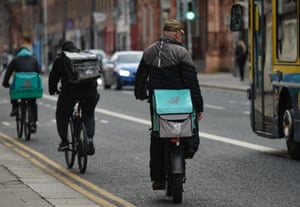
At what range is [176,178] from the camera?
37.5ft

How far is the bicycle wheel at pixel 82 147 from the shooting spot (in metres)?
14.7

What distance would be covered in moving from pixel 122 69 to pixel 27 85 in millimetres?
22980

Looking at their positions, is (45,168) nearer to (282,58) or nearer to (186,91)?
(282,58)

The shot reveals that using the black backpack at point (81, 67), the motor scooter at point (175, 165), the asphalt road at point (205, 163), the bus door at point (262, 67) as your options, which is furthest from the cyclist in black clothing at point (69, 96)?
the motor scooter at point (175, 165)

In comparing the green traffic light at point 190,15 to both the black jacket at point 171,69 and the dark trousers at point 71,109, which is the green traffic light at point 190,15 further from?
the black jacket at point 171,69

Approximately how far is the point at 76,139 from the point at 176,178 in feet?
12.4

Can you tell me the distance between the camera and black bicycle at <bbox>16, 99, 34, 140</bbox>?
2094 centimetres

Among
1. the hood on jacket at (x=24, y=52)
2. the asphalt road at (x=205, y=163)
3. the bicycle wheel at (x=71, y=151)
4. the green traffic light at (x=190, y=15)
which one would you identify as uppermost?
the green traffic light at (x=190, y=15)

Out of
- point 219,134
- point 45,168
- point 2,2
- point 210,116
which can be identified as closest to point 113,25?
point 2,2

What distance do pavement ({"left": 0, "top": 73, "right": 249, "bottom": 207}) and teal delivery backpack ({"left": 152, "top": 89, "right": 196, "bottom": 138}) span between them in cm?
95

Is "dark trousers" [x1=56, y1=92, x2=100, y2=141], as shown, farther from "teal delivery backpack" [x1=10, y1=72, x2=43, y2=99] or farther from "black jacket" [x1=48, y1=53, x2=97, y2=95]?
"teal delivery backpack" [x1=10, y1=72, x2=43, y2=99]

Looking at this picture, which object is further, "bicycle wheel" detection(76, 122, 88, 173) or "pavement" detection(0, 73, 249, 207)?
"bicycle wheel" detection(76, 122, 88, 173)

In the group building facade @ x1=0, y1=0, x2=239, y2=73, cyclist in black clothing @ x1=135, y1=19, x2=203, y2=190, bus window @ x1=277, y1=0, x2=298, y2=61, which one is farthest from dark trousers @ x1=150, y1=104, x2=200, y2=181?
building facade @ x1=0, y1=0, x2=239, y2=73

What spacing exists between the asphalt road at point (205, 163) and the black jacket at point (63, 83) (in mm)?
982
